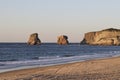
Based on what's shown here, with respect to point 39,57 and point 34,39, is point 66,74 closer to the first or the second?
point 39,57

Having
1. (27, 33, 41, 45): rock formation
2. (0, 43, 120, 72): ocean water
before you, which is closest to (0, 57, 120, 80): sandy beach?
(0, 43, 120, 72): ocean water

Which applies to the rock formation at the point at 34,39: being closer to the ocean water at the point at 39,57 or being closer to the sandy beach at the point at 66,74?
the ocean water at the point at 39,57

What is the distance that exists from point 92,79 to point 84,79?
0.46 metres

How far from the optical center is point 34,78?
69.6 feet

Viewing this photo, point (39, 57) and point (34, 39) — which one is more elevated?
point (34, 39)

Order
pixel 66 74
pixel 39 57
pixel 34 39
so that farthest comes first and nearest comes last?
pixel 34 39
pixel 39 57
pixel 66 74

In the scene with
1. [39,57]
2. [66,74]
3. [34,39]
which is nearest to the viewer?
[66,74]

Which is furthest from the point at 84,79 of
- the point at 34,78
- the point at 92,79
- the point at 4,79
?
the point at 4,79

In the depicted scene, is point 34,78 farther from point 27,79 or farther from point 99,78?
point 99,78

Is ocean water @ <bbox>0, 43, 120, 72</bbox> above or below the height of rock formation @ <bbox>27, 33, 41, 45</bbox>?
below

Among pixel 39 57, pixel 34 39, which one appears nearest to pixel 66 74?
pixel 39 57

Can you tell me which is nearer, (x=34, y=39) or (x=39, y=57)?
(x=39, y=57)

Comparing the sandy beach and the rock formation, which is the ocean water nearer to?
the sandy beach

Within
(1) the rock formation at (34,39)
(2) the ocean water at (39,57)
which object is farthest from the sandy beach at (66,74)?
(1) the rock formation at (34,39)
